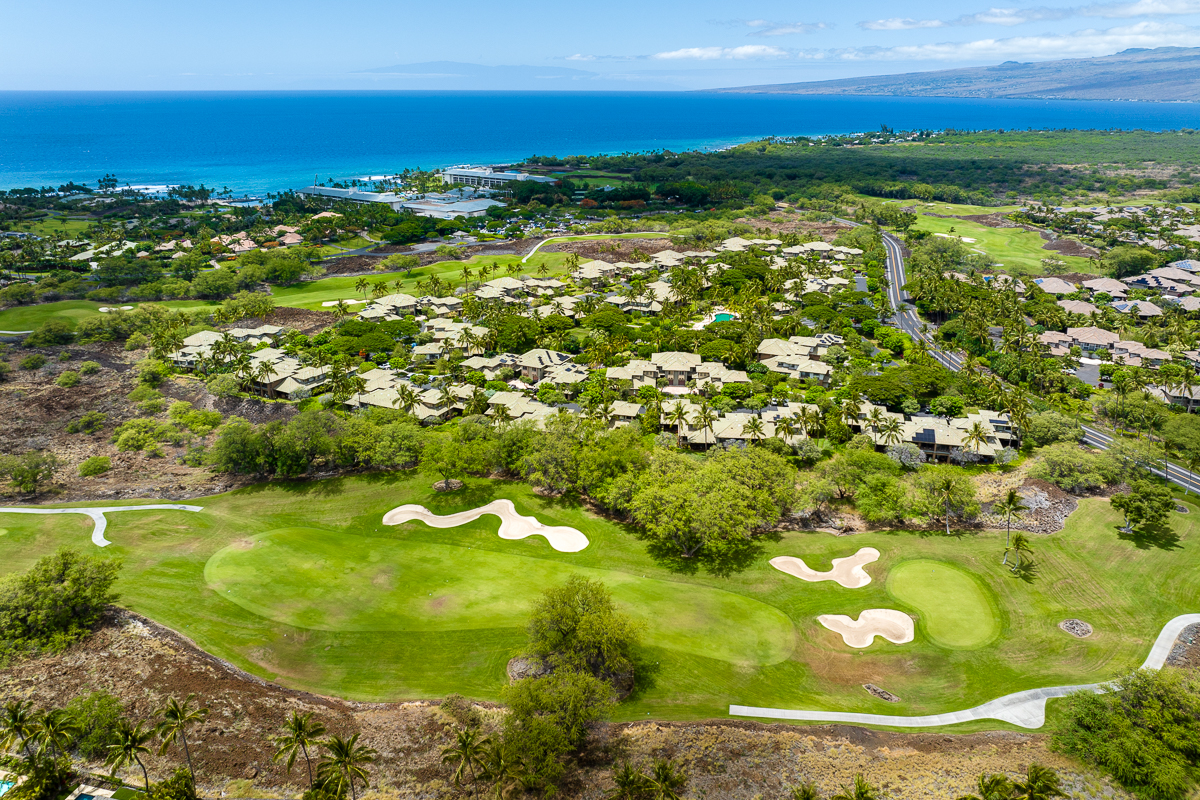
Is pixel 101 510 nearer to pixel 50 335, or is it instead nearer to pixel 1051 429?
pixel 50 335

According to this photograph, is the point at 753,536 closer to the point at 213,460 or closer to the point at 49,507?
the point at 213,460

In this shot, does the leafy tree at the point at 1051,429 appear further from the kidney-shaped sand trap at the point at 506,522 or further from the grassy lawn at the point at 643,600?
→ the kidney-shaped sand trap at the point at 506,522

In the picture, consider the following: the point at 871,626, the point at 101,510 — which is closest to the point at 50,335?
the point at 101,510

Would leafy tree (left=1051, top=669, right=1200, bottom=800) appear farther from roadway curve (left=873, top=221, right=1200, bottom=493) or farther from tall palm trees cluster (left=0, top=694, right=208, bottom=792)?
tall palm trees cluster (left=0, top=694, right=208, bottom=792)

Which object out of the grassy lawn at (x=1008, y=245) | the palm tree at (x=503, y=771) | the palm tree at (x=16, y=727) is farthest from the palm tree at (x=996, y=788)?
the grassy lawn at (x=1008, y=245)

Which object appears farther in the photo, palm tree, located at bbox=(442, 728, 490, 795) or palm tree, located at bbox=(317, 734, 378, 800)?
A: palm tree, located at bbox=(442, 728, 490, 795)

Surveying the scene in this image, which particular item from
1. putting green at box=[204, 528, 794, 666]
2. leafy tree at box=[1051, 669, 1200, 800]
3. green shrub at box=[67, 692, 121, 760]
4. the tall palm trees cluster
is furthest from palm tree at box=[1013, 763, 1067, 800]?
green shrub at box=[67, 692, 121, 760]
